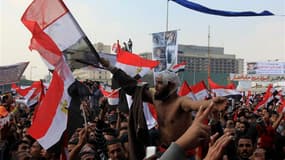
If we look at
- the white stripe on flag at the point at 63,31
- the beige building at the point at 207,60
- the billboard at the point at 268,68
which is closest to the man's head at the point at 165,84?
the white stripe on flag at the point at 63,31

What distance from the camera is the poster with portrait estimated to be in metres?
17.0

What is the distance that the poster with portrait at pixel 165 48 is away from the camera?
1697 cm

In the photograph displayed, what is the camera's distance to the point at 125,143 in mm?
5754

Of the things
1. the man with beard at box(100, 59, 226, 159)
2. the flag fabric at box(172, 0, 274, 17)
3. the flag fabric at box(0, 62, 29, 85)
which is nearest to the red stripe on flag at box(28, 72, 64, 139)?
the man with beard at box(100, 59, 226, 159)

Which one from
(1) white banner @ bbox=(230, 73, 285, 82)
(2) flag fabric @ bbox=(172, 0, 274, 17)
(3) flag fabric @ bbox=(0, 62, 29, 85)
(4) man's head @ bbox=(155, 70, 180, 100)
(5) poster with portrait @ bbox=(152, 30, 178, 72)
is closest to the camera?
(4) man's head @ bbox=(155, 70, 180, 100)

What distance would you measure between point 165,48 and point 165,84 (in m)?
13.3

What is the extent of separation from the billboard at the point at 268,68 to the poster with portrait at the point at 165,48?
3711 cm

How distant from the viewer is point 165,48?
17.7 m

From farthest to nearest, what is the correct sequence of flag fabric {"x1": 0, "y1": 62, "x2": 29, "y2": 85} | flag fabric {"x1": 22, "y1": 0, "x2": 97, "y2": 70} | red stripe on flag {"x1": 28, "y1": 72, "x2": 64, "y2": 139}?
flag fabric {"x1": 0, "y1": 62, "x2": 29, "y2": 85} < flag fabric {"x1": 22, "y1": 0, "x2": 97, "y2": 70} < red stripe on flag {"x1": 28, "y1": 72, "x2": 64, "y2": 139}

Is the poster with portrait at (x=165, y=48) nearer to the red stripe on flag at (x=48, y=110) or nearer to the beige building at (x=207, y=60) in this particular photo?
the red stripe on flag at (x=48, y=110)

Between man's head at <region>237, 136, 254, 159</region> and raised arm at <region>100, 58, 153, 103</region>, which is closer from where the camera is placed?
raised arm at <region>100, 58, 153, 103</region>

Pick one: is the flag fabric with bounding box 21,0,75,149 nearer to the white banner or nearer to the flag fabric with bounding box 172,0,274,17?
the flag fabric with bounding box 172,0,274,17

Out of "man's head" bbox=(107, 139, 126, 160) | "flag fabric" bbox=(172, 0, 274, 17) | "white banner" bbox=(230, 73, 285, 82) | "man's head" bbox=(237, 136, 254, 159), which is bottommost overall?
"white banner" bbox=(230, 73, 285, 82)

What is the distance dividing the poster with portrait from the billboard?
122 ft
